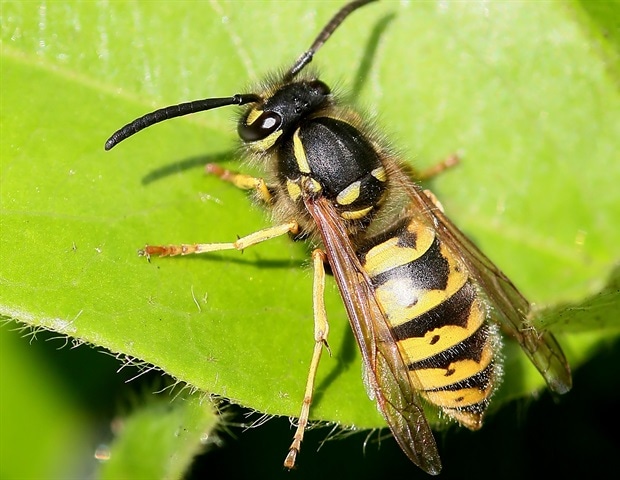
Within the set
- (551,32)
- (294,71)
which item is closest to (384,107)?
(294,71)

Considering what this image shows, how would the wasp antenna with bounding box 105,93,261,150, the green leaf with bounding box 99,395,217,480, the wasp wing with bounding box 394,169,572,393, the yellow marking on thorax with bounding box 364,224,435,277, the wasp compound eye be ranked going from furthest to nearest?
1. the wasp wing with bounding box 394,169,572,393
2. the wasp compound eye
3. the yellow marking on thorax with bounding box 364,224,435,277
4. the green leaf with bounding box 99,395,217,480
5. the wasp antenna with bounding box 105,93,261,150

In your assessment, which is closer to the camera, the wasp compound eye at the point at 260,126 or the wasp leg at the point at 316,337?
the wasp leg at the point at 316,337

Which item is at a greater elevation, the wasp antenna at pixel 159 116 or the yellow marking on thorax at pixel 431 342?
the wasp antenna at pixel 159 116

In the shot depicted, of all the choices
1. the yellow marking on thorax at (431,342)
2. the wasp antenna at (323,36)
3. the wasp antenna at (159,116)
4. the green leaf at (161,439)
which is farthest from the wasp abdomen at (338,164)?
the green leaf at (161,439)

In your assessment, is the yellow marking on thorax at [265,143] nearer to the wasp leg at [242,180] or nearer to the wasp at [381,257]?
the wasp at [381,257]

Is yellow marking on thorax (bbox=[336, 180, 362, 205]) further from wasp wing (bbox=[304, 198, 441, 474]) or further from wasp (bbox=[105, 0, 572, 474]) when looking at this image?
wasp wing (bbox=[304, 198, 441, 474])

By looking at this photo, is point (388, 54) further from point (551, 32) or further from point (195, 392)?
point (195, 392)

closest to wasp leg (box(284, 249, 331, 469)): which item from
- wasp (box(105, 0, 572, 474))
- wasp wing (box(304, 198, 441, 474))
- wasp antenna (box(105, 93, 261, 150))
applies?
wasp (box(105, 0, 572, 474))
